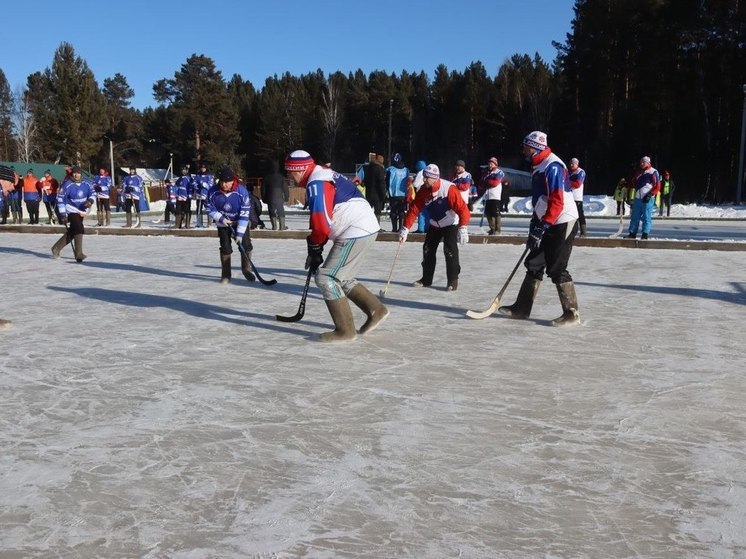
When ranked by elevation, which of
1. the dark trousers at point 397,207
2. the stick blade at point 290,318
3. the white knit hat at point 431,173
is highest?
the white knit hat at point 431,173

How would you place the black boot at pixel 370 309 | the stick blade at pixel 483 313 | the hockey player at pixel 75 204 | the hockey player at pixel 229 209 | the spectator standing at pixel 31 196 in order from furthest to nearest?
the spectator standing at pixel 31 196
the hockey player at pixel 75 204
the hockey player at pixel 229 209
the stick blade at pixel 483 313
the black boot at pixel 370 309

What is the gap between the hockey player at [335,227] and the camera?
5.45m

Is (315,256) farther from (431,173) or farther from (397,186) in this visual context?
(397,186)

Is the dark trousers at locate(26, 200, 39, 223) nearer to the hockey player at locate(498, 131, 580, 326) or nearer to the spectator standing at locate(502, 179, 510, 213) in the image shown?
the spectator standing at locate(502, 179, 510, 213)

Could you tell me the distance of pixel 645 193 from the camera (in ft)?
42.4

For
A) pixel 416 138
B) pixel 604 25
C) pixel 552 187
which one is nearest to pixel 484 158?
pixel 416 138

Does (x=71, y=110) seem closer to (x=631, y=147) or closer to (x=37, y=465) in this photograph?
(x=631, y=147)

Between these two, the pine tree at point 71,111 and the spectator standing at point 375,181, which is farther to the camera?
the pine tree at point 71,111

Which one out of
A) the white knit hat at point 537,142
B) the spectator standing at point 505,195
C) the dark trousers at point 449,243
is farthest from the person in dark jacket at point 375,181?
the spectator standing at point 505,195

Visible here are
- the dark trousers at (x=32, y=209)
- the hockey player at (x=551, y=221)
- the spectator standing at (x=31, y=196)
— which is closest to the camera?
the hockey player at (x=551, y=221)

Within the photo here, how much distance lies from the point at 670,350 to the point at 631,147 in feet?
136

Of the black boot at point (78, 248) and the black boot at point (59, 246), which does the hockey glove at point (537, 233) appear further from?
the black boot at point (59, 246)

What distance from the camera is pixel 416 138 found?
69.2 meters

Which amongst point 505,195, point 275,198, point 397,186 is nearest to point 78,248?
point 275,198
